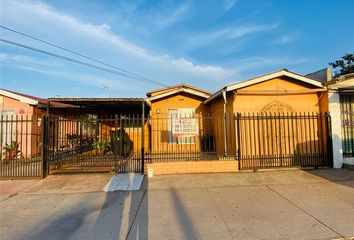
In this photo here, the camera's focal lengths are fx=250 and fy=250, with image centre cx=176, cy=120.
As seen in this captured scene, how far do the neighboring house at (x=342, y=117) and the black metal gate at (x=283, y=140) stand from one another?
0.35 meters

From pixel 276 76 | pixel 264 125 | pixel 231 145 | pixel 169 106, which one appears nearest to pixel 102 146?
pixel 169 106

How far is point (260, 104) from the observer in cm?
1008

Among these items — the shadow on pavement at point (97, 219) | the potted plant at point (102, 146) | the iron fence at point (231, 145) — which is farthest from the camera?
the potted plant at point (102, 146)

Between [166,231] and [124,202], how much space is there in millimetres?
1914

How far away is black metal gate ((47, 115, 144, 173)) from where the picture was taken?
891 centimetres

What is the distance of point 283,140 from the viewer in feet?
32.5

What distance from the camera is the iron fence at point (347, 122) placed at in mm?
9438

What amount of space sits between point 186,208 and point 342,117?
25.0 feet

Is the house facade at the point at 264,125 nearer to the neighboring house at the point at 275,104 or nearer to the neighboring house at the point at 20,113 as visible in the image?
the neighboring house at the point at 275,104

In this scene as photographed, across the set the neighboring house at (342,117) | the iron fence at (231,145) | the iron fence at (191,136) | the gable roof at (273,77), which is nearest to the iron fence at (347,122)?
the neighboring house at (342,117)

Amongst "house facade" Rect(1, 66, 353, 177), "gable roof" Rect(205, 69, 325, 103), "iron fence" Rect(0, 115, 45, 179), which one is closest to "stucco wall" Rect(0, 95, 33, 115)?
"iron fence" Rect(0, 115, 45, 179)

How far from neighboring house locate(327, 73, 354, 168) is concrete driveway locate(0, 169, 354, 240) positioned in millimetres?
1354

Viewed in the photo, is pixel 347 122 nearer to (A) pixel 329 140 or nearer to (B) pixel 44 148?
(A) pixel 329 140

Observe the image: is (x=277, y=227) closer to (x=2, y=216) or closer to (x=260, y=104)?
(x=2, y=216)
